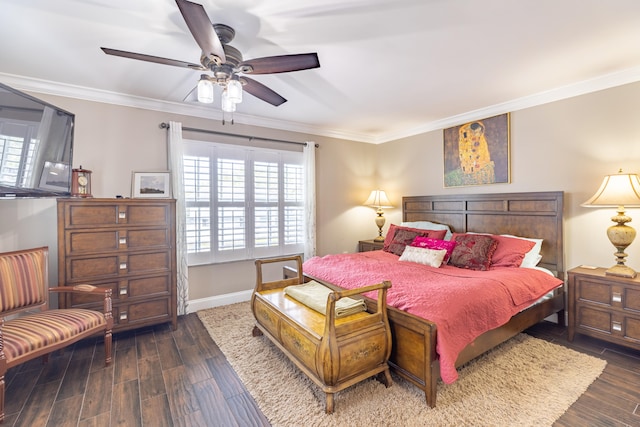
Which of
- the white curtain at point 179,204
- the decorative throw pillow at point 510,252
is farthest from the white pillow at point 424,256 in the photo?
the white curtain at point 179,204

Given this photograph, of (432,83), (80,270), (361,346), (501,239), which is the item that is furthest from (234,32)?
(501,239)

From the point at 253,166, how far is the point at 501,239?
321cm

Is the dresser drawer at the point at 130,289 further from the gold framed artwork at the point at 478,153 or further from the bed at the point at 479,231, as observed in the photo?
the gold framed artwork at the point at 478,153

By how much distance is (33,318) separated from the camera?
2.23 m

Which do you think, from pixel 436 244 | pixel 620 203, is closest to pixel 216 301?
pixel 436 244

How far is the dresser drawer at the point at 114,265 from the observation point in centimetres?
268

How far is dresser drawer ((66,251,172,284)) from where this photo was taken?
8.80ft

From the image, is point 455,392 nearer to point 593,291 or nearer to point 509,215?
point 593,291

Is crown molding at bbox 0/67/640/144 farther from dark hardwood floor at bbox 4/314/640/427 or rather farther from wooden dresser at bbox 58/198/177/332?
dark hardwood floor at bbox 4/314/640/427

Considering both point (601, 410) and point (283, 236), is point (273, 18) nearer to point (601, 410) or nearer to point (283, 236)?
point (283, 236)

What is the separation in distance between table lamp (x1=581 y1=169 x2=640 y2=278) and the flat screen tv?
4832 millimetres

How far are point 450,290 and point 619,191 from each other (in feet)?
5.96

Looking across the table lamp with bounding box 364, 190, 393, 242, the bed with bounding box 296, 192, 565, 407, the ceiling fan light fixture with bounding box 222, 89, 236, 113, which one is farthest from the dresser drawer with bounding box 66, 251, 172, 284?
the table lamp with bounding box 364, 190, 393, 242

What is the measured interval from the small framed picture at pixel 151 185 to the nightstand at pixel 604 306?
4354 mm
